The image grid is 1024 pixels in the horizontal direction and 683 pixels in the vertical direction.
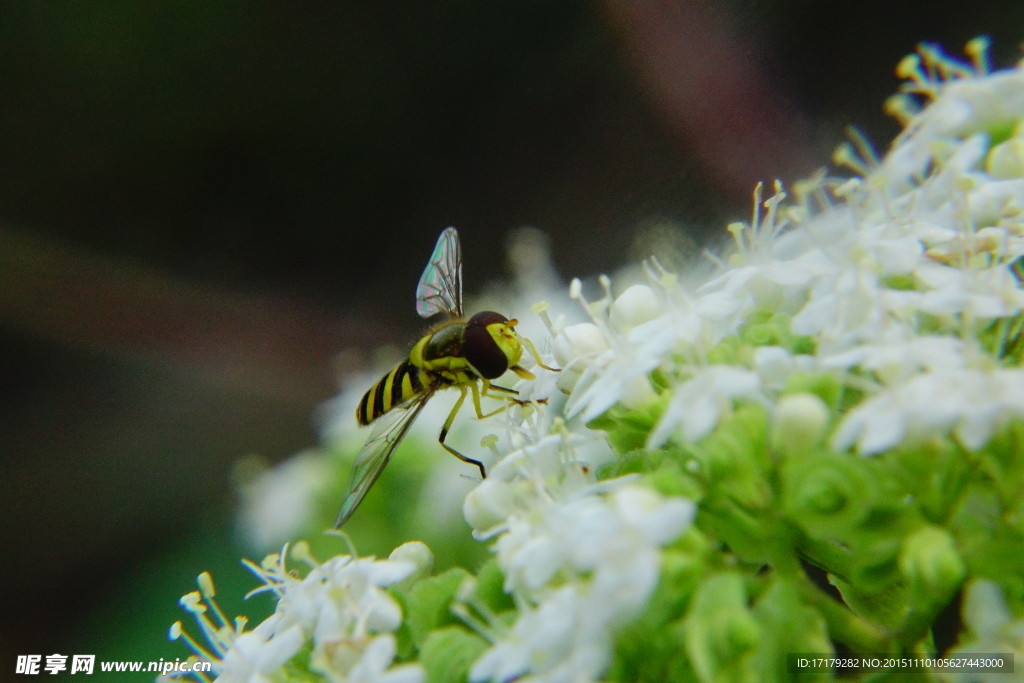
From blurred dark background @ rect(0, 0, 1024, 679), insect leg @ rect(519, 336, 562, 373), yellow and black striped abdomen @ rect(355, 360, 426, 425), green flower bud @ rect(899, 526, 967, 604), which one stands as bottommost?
green flower bud @ rect(899, 526, 967, 604)

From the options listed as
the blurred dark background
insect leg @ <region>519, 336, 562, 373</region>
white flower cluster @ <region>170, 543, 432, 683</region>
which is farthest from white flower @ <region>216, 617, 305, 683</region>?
the blurred dark background

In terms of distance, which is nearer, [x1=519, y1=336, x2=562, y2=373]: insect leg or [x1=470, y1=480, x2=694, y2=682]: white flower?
[x1=470, y1=480, x2=694, y2=682]: white flower

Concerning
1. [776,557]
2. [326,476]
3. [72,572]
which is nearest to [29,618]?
[72,572]

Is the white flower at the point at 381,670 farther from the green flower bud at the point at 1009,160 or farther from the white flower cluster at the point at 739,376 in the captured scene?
the green flower bud at the point at 1009,160

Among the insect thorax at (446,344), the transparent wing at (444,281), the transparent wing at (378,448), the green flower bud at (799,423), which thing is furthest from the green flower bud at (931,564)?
the transparent wing at (444,281)

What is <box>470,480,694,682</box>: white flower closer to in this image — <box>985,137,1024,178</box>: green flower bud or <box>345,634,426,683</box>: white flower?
<box>345,634,426,683</box>: white flower

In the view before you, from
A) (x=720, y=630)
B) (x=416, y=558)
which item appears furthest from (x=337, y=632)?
(x=720, y=630)

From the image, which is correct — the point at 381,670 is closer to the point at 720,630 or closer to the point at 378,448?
the point at 720,630
